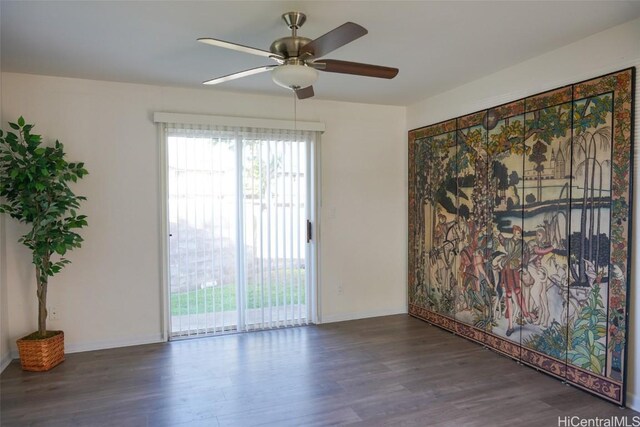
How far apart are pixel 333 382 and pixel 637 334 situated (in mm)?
2109

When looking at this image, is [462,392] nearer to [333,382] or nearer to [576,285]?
[333,382]

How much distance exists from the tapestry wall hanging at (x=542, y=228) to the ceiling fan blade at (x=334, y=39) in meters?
1.94

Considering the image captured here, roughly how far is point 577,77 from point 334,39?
2026mm

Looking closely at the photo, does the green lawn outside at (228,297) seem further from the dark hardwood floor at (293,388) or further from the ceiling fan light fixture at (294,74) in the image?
the ceiling fan light fixture at (294,74)

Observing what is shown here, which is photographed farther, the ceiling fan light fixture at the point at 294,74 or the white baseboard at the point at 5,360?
the white baseboard at the point at 5,360

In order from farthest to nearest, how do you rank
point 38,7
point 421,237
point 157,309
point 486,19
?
point 421,237 → point 157,309 → point 486,19 → point 38,7

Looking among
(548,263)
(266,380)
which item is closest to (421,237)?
(548,263)

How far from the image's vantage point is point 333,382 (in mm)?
3057

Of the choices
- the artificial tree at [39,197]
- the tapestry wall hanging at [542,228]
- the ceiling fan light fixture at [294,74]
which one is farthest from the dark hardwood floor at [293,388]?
the ceiling fan light fixture at [294,74]

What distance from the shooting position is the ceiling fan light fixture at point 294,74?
232 centimetres

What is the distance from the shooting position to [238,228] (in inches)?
165

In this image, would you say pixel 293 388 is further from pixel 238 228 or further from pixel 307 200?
pixel 307 200

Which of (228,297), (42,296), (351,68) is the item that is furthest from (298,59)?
(42,296)

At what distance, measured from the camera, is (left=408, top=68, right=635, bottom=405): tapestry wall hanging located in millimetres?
2666
